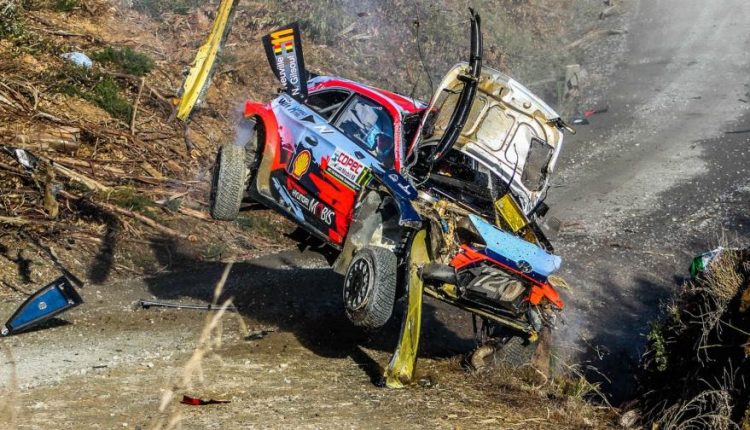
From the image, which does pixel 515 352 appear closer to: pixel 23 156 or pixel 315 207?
pixel 315 207

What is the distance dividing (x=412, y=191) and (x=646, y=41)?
1875 cm

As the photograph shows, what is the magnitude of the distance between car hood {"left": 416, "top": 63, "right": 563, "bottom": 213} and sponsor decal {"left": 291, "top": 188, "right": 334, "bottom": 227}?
1.16 metres

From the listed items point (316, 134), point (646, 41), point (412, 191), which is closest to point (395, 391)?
point (412, 191)

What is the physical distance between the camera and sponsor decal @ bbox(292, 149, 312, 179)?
32.3ft

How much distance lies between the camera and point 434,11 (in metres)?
23.3

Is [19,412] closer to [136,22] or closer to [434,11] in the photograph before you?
[136,22]

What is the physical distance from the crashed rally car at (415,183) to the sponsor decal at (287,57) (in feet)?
A: 0.05

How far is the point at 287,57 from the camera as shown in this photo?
35.2 ft

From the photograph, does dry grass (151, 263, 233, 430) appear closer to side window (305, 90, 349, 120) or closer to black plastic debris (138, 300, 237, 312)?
black plastic debris (138, 300, 237, 312)

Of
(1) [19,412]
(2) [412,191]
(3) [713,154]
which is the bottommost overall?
(3) [713,154]

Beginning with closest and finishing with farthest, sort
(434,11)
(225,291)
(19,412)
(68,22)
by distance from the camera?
(19,412), (225,291), (68,22), (434,11)

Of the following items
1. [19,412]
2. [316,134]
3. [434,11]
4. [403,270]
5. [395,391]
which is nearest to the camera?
[19,412]

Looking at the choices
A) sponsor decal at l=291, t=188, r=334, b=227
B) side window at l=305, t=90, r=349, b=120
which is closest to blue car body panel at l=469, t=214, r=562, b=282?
sponsor decal at l=291, t=188, r=334, b=227

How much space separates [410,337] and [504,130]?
2.68m
